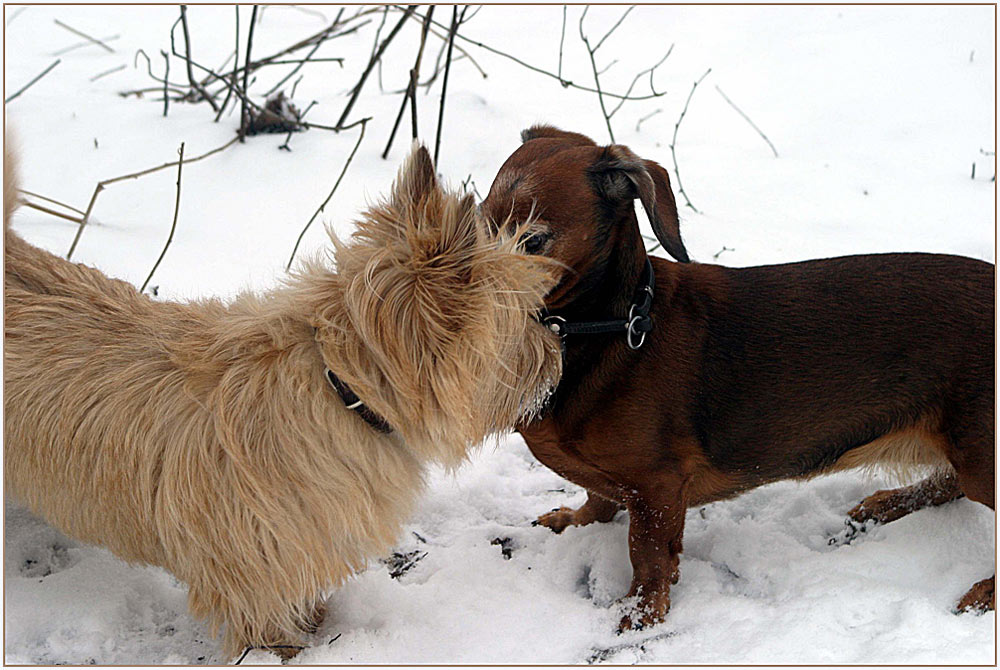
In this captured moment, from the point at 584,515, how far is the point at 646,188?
1263mm

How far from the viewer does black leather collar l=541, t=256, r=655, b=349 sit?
101 inches

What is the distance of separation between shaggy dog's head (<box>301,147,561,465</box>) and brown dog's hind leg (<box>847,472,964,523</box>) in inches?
60.3

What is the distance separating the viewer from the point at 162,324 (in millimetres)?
2496

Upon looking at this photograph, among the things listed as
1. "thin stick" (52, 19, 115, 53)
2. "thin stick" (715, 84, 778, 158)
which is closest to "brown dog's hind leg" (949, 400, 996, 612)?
"thin stick" (715, 84, 778, 158)

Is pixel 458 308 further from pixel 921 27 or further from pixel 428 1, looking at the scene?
pixel 921 27

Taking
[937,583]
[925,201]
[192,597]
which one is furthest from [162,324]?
[925,201]

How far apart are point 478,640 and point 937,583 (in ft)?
4.65

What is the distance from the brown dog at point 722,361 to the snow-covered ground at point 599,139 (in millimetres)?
291

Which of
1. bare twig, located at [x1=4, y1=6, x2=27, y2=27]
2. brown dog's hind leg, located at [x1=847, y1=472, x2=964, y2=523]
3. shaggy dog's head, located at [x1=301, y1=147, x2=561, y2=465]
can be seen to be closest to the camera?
shaggy dog's head, located at [x1=301, y1=147, x2=561, y2=465]

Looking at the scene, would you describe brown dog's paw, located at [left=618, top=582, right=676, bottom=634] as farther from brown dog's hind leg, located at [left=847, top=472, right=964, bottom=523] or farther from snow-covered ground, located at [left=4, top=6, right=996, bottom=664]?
brown dog's hind leg, located at [left=847, top=472, right=964, bottom=523]

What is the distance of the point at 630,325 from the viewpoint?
2.55m

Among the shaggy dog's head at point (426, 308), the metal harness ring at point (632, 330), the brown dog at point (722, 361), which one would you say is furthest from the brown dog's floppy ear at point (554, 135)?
the shaggy dog's head at point (426, 308)

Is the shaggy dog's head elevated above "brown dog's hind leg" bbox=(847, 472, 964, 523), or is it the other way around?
the shaggy dog's head

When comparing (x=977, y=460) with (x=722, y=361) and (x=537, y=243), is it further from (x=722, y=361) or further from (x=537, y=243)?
(x=537, y=243)
